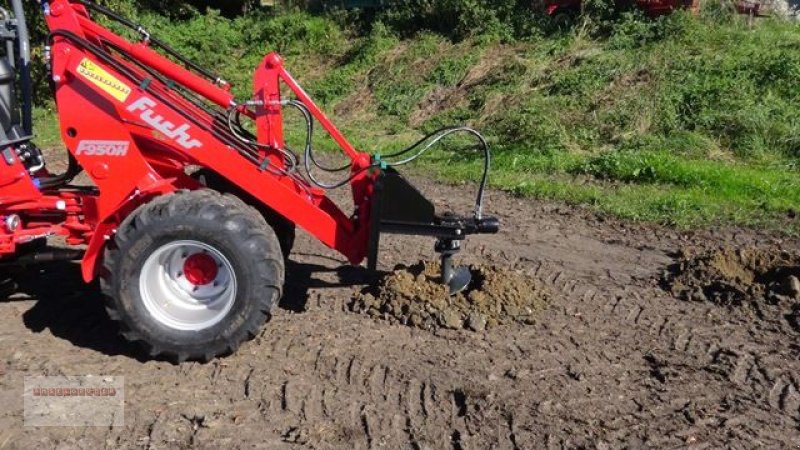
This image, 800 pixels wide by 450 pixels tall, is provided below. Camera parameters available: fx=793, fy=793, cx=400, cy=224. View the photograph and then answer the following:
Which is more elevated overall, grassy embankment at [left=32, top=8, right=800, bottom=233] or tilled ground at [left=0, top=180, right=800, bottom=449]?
grassy embankment at [left=32, top=8, right=800, bottom=233]

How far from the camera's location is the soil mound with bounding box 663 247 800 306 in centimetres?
530

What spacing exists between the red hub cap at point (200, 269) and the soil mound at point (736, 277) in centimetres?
313

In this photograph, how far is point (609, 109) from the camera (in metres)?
10.3

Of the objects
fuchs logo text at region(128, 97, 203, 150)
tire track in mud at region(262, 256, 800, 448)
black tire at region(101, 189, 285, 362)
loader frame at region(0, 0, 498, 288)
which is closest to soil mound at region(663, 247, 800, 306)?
tire track in mud at region(262, 256, 800, 448)

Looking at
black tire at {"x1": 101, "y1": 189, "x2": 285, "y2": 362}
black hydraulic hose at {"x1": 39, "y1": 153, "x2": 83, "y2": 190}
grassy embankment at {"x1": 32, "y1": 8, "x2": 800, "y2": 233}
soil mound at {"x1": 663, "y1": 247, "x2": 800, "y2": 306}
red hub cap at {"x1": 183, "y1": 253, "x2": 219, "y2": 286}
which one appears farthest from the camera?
grassy embankment at {"x1": 32, "y1": 8, "x2": 800, "y2": 233}

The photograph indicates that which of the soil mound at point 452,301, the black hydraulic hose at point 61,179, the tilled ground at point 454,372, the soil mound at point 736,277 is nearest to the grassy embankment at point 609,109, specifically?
the soil mound at point 736,277

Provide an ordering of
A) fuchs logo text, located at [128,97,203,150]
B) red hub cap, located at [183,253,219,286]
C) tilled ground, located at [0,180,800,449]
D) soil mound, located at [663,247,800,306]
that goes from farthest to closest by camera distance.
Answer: soil mound, located at [663,247,800,306], red hub cap, located at [183,253,219,286], fuchs logo text, located at [128,97,203,150], tilled ground, located at [0,180,800,449]

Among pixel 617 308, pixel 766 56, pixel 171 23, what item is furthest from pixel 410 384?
pixel 171 23

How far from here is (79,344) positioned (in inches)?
185

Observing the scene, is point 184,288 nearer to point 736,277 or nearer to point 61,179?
point 61,179

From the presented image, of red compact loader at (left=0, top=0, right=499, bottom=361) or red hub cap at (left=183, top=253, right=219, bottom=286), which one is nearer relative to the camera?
red compact loader at (left=0, top=0, right=499, bottom=361)

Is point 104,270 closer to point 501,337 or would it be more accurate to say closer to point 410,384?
point 410,384

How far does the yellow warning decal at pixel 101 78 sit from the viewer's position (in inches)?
173

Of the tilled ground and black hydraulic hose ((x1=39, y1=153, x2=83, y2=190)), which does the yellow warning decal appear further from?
the tilled ground
